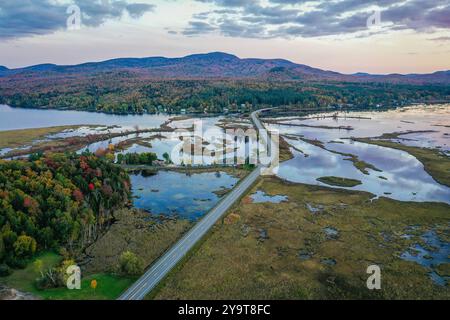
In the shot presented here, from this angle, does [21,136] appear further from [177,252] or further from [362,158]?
[362,158]

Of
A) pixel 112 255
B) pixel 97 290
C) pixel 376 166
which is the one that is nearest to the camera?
pixel 97 290

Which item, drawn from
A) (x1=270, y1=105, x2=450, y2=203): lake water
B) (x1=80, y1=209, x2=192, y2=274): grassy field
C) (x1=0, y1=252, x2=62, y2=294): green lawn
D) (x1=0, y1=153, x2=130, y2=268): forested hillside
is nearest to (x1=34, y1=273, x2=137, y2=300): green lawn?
(x1=80, y1=209, x2=192, y2=274): grassy field

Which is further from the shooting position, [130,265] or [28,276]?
[28,276]

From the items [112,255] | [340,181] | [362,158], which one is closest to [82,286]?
[112,255]

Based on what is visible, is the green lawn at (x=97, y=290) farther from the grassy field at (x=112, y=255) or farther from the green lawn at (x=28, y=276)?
the green lawn at (x=28, y=276)

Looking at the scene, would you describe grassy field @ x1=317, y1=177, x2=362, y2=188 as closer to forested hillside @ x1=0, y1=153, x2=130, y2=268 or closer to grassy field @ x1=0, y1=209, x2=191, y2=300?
grassy field @ x1=0, y1=209, x2=191, y2=300
